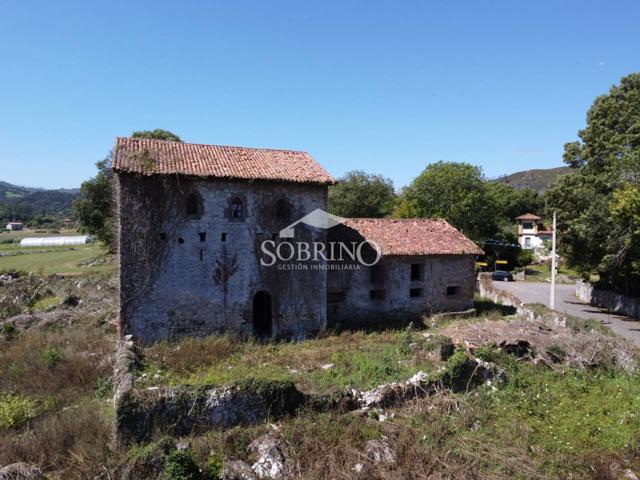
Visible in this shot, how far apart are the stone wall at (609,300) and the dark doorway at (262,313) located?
22004 millimetres

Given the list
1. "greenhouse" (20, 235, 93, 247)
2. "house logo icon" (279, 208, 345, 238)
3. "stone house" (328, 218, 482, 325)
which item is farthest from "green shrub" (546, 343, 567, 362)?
"greenhouse" (20, 235, 93, 247)

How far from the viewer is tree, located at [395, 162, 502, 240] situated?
3988 centimetres

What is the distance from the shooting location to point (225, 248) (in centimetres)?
1706

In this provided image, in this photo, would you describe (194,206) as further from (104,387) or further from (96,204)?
(96,204)

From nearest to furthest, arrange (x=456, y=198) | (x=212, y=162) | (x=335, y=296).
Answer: (x=212, y=162) → (x=335, y=296) → (x=456, y=198)

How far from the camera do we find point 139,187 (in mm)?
15852

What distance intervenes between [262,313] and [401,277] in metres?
7.34

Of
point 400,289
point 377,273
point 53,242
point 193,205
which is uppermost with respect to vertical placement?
point 193,205

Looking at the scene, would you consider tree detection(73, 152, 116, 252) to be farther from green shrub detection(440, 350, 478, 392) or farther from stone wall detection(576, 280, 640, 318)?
stone wall detection(576, 280, 640, 318)

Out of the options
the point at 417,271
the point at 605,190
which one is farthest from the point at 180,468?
the point at 605,190

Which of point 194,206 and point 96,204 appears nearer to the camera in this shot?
point 194,206

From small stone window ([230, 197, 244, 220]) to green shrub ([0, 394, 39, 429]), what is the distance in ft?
30.2

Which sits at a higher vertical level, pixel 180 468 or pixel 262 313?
pixel 262 313

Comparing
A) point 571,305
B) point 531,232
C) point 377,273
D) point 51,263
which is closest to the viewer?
point 377,273
